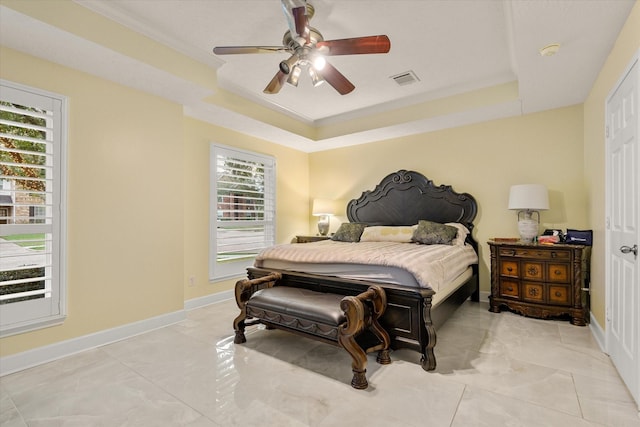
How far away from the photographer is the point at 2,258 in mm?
2246

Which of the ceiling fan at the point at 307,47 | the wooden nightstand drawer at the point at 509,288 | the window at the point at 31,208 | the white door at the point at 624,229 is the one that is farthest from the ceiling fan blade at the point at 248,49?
the wooden nightstand drawer at the point at 509,288

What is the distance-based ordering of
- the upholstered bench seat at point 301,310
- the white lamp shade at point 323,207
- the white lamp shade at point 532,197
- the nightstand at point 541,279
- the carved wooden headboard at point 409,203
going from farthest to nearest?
the white lamp shade at point 323,207 → the carved wooden headboard at point 409,203 → the white lamp shade at point 532,197 → the nightstand at point 541,279 → the upholstered bench seat at point 301,310

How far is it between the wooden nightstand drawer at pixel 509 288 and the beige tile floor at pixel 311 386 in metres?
0.62

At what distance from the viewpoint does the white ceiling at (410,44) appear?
2.19 metres

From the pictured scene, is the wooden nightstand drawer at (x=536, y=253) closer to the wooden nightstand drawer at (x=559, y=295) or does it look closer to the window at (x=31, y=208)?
the wooden nightstand drawer at (x=559, y=295)

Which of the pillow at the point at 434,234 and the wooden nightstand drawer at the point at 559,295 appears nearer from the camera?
the wooden nightstand drawer at the point at 559,295

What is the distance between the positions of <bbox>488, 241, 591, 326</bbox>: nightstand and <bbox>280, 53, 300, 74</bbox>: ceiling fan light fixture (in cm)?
294

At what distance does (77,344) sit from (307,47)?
307 cm

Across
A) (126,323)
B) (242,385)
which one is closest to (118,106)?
(126,323)

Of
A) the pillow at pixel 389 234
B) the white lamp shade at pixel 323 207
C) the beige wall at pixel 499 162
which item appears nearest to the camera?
the beige wall at pixel 499 162

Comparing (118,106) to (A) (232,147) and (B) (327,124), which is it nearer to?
(A) (232,147)

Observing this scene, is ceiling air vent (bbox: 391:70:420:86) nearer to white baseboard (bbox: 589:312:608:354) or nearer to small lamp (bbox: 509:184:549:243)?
small lamp (bbox: 509:184:549:243)

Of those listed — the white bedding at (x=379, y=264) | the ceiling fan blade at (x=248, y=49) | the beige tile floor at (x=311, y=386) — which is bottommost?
the beige tile floor at (x=311, y=386)

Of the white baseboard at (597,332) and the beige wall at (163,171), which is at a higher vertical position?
the beige wall at (163,171)
